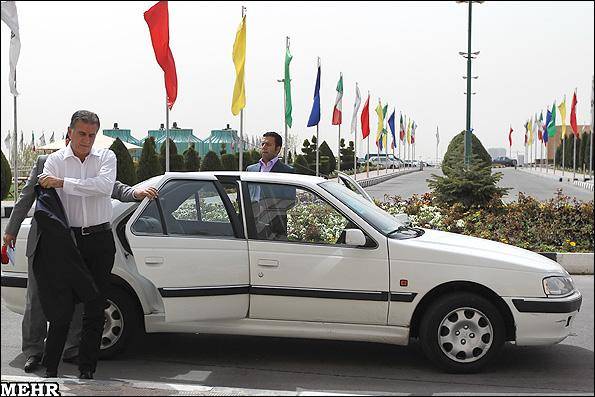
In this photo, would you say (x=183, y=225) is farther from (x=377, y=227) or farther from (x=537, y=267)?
(x=537, y=267)

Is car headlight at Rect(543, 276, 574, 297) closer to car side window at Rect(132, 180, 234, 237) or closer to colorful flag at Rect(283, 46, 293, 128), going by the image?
car side window at Rect(132, 180, 234, 237)

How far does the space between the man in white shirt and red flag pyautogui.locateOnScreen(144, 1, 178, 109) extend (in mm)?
14362

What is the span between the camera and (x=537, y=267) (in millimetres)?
5570

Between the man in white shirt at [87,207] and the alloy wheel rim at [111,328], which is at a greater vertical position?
the man in white shirt at [87,207]

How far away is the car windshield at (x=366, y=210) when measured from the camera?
589 cm

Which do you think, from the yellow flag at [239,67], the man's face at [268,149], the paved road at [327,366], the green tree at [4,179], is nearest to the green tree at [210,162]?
the green tree at [4,179]

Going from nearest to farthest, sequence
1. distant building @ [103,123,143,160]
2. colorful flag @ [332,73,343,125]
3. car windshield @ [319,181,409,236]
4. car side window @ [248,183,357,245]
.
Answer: car side window @ [248,183,357,245]
car windshield @ [319,181,409,236]
colorful flag @ [332,73,343,125]
distant building @ [103,123,143,160]

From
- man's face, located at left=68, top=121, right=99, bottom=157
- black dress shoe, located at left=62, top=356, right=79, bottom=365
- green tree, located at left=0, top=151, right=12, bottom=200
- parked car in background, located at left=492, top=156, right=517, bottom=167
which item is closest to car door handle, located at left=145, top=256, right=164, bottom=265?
black dress shoe, located at left=62, top=356, right=79, bottom=365

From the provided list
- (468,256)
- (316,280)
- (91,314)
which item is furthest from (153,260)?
(468,256)

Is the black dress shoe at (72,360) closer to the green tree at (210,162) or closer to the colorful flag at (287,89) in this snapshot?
the colorful flag at (287,89)

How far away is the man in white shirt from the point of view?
502cm

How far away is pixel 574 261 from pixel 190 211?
637 centimetres

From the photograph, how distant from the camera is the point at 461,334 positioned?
18.1ft

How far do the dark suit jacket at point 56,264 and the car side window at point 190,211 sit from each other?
99 cm
